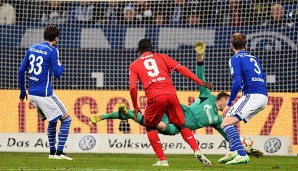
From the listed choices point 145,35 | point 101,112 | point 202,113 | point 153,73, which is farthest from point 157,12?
point 153,73

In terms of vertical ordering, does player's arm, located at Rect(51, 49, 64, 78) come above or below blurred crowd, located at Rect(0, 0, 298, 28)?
below

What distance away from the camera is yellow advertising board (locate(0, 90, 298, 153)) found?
18109 mm

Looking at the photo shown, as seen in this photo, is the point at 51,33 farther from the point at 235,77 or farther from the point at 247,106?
the point at 247,106

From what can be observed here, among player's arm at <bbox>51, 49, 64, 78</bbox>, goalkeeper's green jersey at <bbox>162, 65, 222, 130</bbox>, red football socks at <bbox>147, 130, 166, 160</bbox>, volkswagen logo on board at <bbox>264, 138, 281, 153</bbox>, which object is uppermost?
player's arm at <bbox>51, 49, 64, 78</bbox>

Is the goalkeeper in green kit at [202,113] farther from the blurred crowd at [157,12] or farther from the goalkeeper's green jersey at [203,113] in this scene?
the blurred crowd at [157,12]

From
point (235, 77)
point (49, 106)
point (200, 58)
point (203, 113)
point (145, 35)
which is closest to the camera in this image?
point (235, 77)

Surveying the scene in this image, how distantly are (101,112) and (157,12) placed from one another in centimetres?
427

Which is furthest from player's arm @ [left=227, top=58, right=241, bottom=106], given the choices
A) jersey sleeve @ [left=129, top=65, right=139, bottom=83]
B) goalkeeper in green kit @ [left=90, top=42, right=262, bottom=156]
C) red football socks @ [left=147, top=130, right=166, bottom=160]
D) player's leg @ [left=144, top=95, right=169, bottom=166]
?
goalkeeper in green kit @ [left=90, top=42, right=262, bottom=156]

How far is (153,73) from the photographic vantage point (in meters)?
11.5

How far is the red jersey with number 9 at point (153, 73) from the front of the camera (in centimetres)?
1150

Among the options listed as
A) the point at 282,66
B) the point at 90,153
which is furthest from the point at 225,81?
the point at 90,153

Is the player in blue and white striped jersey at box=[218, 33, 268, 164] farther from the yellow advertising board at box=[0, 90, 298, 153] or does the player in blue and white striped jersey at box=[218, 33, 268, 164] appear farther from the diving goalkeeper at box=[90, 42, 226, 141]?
the yellow advertising board at box=[0, 90, 298, 153]

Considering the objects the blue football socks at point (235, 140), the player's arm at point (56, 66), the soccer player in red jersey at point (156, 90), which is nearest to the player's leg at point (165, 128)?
the player's arm at point (56, 66)

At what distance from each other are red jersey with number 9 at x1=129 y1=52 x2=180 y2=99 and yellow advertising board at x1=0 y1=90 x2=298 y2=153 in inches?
259
